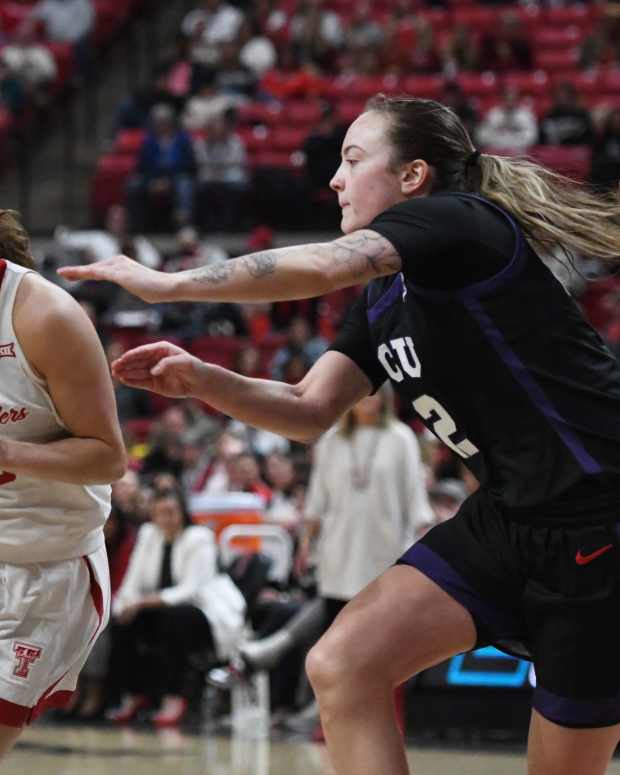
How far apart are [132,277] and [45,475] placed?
0.70 m

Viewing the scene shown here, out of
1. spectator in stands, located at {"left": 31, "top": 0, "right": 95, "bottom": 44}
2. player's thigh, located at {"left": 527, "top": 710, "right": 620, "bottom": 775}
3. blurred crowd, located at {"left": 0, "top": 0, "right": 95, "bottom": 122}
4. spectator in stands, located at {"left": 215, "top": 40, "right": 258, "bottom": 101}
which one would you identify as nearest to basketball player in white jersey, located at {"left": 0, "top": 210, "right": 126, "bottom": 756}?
player's thigh, located at {"left": 527, "top": 710, "right": 620, "bottom": 775}

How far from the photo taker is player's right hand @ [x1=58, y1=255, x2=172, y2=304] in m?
2.84

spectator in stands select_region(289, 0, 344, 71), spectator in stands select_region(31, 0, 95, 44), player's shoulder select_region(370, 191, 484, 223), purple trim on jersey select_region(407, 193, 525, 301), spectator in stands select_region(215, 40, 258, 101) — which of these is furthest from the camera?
spectator in stands select_region(31, 0, 95, 44)

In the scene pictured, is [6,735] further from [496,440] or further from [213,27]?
[213,27]

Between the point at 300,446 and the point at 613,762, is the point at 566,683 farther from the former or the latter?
the point at 300,446

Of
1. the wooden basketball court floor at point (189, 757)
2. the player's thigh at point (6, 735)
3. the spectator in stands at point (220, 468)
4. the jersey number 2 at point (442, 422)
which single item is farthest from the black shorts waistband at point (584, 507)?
the spectator in stands at point (220, 468)

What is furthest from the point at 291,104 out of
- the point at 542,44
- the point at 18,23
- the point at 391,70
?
the point at 18,23

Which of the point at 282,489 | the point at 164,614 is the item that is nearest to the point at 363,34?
the point at 282,489

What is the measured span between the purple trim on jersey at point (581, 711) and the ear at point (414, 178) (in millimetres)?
1128

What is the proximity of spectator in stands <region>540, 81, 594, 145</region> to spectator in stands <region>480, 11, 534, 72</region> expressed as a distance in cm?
170

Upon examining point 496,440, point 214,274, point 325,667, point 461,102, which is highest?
point 214,274

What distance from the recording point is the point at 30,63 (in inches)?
661

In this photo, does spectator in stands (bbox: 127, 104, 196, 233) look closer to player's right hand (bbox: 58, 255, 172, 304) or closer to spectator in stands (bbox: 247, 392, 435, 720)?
spectator in stands (bbox: 247, 392, 435, 720)

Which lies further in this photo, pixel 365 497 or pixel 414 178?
pixel 365 497
